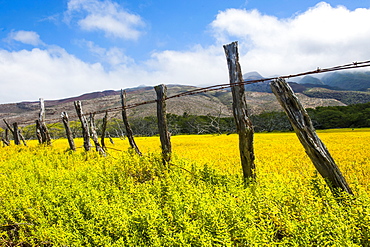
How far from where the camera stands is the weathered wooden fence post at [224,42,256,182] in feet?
14.1

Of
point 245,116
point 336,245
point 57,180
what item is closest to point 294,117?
point 245,116

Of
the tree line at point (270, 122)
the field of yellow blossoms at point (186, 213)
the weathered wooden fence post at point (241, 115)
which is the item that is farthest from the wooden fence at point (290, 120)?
the tree line at point (270, 122)

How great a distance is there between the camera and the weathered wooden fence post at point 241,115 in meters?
4.31

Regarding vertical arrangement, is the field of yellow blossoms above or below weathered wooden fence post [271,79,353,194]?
below

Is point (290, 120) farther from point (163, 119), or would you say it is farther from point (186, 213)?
point (163, 119)

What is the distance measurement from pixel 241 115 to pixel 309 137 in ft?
3.99

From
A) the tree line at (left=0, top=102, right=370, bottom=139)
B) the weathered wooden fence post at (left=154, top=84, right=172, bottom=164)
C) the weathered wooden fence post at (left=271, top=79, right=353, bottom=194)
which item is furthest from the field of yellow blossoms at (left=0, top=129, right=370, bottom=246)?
the tree line at (left=0, top=102, right=370, bottom=139)

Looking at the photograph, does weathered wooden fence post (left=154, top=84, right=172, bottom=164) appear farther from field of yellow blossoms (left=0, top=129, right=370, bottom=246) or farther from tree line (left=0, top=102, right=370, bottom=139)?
tree line (left=0, top=102, right=370, bottom=139)

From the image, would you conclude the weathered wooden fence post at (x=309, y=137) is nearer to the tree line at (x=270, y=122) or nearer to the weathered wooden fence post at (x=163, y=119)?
the weathered wooden fence post at (x=163, y=119)

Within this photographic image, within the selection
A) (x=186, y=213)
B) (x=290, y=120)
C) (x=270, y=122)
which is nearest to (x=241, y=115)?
(x=290, y=120)

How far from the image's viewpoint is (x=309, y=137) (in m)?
3.69

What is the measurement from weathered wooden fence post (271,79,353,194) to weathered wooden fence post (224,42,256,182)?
0.69m

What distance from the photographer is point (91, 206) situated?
355 cm

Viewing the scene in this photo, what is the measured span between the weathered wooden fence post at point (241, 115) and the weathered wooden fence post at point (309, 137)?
692 mm
